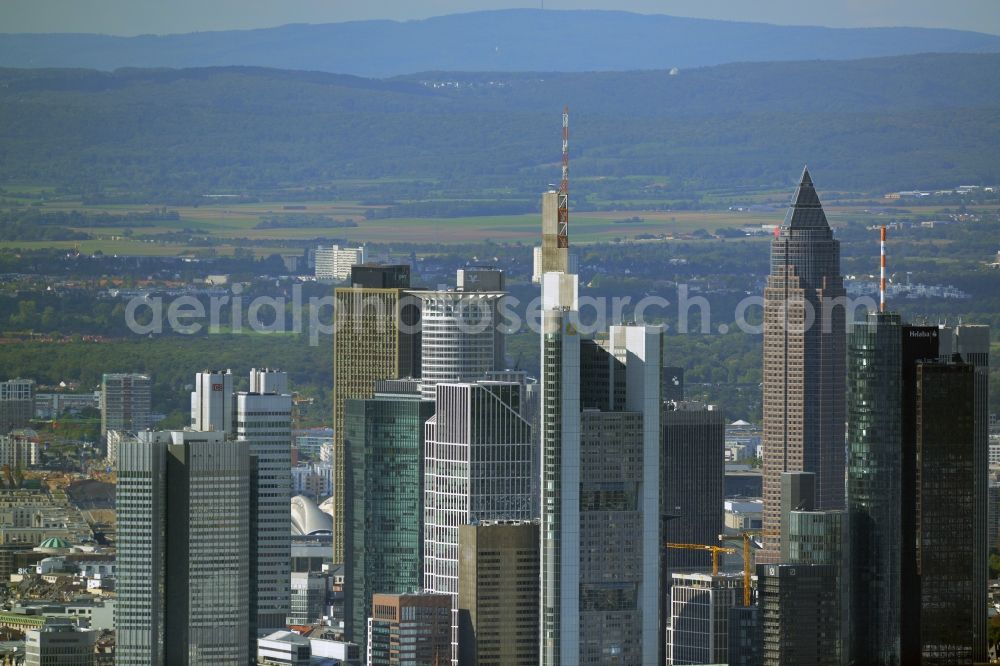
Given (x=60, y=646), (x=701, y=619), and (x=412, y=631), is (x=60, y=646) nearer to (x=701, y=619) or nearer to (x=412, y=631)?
(x=412, y=631)

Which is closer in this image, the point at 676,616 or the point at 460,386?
the point at 676,616

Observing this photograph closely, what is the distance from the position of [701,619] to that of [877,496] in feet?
12.6

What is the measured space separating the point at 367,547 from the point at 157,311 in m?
45.6

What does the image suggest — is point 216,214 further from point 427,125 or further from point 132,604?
point 132,604

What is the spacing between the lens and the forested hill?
4291 inches

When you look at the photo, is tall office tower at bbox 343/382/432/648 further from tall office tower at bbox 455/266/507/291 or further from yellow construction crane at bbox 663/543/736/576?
tall office tower at bbox 455/266/507/291

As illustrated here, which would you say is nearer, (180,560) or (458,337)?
(180,560)

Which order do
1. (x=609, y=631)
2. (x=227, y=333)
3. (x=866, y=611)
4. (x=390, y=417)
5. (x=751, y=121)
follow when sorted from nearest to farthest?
(x=609, y=631) → (x=866, y=611) → (x=390, y=417) → (x=227, y=333) → (x=751, y=121)

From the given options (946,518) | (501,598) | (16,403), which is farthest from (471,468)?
(16,403)

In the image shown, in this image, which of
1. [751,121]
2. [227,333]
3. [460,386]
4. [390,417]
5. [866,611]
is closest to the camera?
[866,611]

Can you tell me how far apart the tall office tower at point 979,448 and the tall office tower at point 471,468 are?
8.19m

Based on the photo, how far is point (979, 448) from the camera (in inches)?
1957

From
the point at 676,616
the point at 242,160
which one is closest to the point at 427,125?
the point at 242,160

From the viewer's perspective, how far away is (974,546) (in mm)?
48312
